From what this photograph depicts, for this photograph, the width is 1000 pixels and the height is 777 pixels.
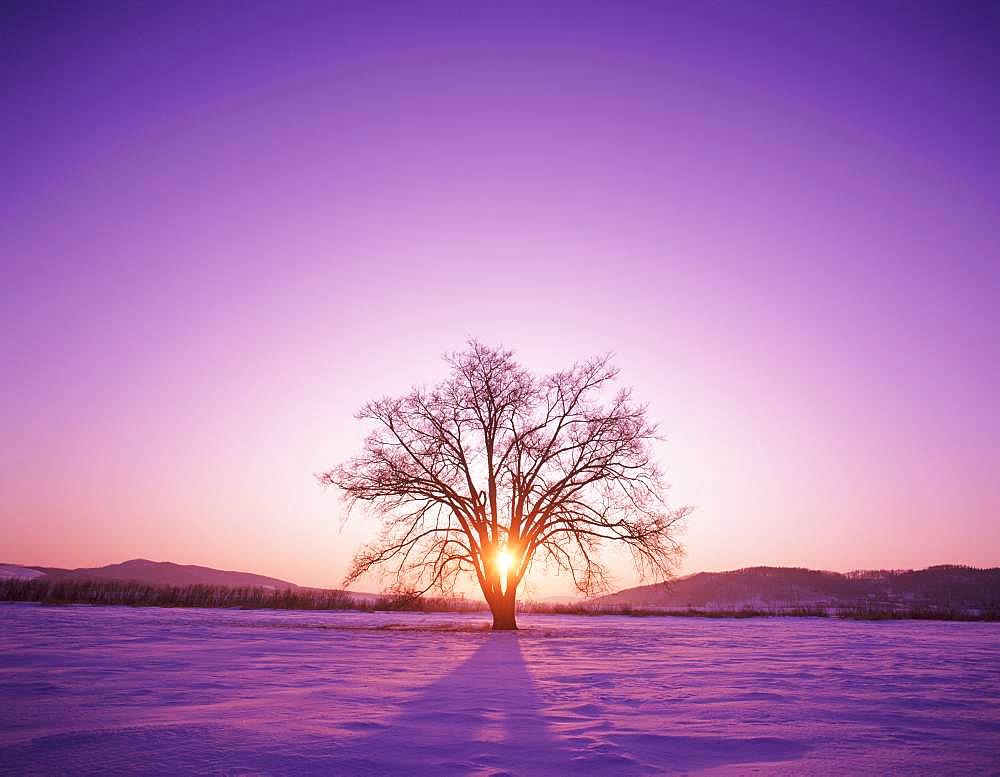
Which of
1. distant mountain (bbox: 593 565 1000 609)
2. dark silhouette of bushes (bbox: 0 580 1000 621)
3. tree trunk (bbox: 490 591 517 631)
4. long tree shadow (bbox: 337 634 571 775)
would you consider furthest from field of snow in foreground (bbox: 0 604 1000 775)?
distant mountain (bbox: 593 565 1000 609)

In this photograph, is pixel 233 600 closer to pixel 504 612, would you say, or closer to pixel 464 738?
pixel 504 612

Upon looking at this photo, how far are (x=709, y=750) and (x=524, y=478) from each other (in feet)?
60.6

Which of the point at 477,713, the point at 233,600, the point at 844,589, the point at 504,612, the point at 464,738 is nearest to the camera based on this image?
the point at 464,738

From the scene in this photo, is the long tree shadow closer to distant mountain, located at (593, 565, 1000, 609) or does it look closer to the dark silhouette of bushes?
the dark silhouette of bushes

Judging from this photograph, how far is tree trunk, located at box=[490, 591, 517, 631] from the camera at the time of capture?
2105 cm

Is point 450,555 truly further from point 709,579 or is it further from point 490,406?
point 709,579

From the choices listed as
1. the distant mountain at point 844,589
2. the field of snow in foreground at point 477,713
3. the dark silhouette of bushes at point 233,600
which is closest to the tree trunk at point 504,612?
the dark silhouette of bushes at point 233,600

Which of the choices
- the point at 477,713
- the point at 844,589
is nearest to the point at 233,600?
the point at 477,713

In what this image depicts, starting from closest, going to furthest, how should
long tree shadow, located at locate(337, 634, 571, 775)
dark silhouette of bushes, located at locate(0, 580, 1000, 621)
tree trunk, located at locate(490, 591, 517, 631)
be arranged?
1. long tree shadow, located at locate(337, 634, 571, 775)
2. tree trunk, located at locate(490, 591, 517, 631)
3. dark silhouette of bushes, located at locate(0, 580, 1000, 621)

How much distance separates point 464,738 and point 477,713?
1108 millimetres

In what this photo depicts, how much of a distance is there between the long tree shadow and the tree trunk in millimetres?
14742

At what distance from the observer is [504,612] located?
21.3 metres

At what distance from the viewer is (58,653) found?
8.93 metres

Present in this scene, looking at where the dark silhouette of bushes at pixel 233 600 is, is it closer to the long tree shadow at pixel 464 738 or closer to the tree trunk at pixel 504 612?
the tree trunk at pixel 504 612
